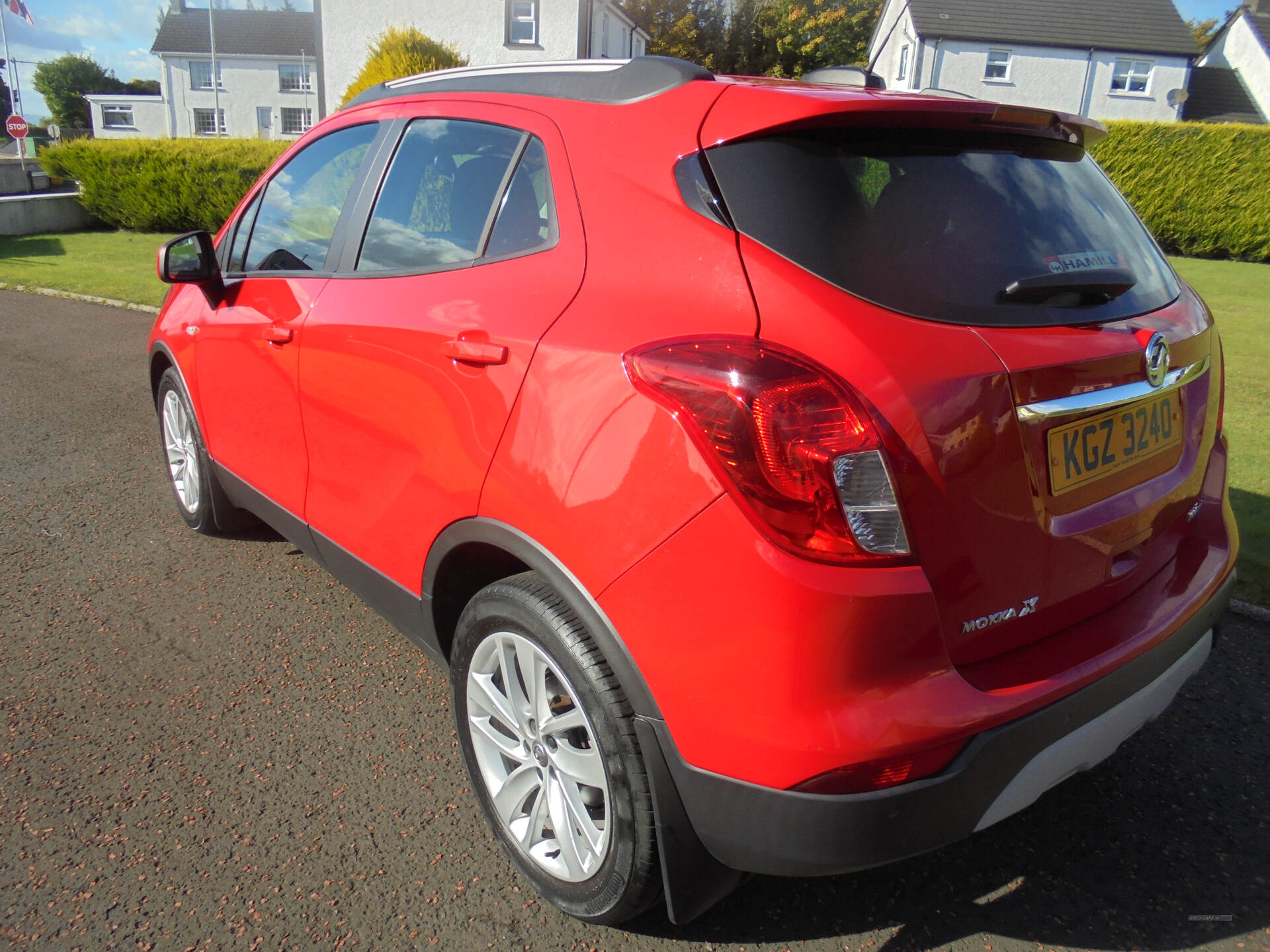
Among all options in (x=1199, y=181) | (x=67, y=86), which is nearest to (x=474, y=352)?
(x=1199, y=181)

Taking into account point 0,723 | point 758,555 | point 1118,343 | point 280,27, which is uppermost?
point 280,27

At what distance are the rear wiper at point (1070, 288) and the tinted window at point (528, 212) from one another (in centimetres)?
101

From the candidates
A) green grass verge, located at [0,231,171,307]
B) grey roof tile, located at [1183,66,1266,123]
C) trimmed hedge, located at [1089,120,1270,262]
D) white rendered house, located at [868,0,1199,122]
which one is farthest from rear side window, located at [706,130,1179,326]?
grey roof tile, located at [1183,66,1266,123]

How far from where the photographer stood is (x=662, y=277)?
74.8 inches

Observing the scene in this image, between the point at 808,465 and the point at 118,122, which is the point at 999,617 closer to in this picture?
the point at 808,465

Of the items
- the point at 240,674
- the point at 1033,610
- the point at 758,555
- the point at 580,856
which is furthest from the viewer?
the point at 240,674

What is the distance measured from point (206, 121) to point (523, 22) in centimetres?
3175

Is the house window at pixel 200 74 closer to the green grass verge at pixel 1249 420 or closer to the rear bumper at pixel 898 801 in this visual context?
the green grass verge at pixel 1249 420

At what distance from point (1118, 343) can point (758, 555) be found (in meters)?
0.96

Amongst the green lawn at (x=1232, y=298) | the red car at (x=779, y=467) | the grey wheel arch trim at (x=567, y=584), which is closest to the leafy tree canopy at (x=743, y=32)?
the green lawn at (x=1232, y=298)

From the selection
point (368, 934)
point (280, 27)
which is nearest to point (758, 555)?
point (368, 934)

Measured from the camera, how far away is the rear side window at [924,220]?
1.81 metres

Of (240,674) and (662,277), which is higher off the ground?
(662,277)

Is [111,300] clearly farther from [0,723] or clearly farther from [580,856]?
[580,856]
